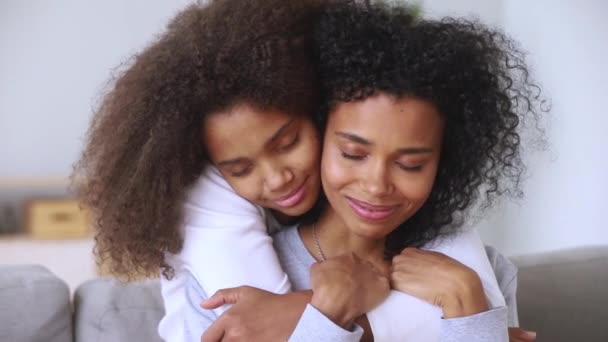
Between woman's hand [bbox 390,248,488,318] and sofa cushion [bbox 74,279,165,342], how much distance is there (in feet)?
2.40

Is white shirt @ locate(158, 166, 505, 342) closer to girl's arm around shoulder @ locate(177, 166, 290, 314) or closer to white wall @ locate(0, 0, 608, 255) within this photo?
girl's arm around shoulder @ locate(177, 166, 290, 314)

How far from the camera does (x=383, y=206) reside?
1124 millimetres

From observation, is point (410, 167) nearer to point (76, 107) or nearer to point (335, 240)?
point (335, 240)

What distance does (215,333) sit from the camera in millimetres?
1138

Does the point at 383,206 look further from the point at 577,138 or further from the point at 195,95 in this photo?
the point at 577,138

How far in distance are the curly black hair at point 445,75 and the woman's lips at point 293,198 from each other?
0.37ft

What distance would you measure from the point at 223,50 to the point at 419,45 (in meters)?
0.27

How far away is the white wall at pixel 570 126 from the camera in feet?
9.32

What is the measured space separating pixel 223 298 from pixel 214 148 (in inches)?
8.7

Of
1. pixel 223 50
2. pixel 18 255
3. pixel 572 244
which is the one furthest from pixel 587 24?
pixel 18 255

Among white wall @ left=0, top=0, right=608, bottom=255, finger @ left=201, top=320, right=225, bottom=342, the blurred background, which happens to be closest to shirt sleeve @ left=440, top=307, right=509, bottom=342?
Result: finger @ left=201, top=320, right=225, bottom=342

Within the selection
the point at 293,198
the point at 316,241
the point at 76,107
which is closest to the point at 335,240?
the point at 316,241

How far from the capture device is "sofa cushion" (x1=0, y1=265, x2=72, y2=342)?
1646 millimetres

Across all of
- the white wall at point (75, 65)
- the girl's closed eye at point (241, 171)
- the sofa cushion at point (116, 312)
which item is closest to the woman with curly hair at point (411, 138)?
the girl's closed eye at point (241, 171)
